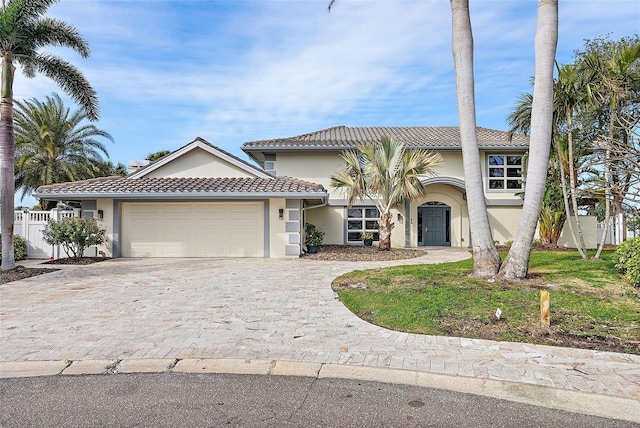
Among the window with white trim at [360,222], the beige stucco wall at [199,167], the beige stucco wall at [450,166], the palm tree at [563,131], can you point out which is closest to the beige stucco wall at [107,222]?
the beige stucco wall at [199,167]

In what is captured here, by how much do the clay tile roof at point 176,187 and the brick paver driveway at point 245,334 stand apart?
17.2ft

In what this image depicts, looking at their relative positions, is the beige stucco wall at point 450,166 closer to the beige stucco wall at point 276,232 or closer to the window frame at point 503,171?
the window frame at point 503,171

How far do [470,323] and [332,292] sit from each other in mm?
3267

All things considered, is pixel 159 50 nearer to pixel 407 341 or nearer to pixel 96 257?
pixel 96 257

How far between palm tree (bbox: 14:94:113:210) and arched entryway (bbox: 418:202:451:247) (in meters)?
19.6

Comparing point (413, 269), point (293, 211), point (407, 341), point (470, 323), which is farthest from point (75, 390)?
point (293, 211)

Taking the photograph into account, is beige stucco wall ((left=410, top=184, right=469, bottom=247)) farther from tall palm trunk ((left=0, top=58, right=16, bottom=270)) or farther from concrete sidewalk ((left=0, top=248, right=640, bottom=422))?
tall palm trunk ((left=0, top=58, right=16, bottom=270))

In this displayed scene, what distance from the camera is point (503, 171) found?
20.0m

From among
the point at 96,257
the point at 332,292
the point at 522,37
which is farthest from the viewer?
the point at 96,257

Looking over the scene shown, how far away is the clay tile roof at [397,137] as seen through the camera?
751 inches

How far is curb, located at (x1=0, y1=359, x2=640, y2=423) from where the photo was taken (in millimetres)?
3629

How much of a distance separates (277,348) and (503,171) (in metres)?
18.2

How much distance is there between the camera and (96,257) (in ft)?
49.6

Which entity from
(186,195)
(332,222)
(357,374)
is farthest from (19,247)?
(357,374)
